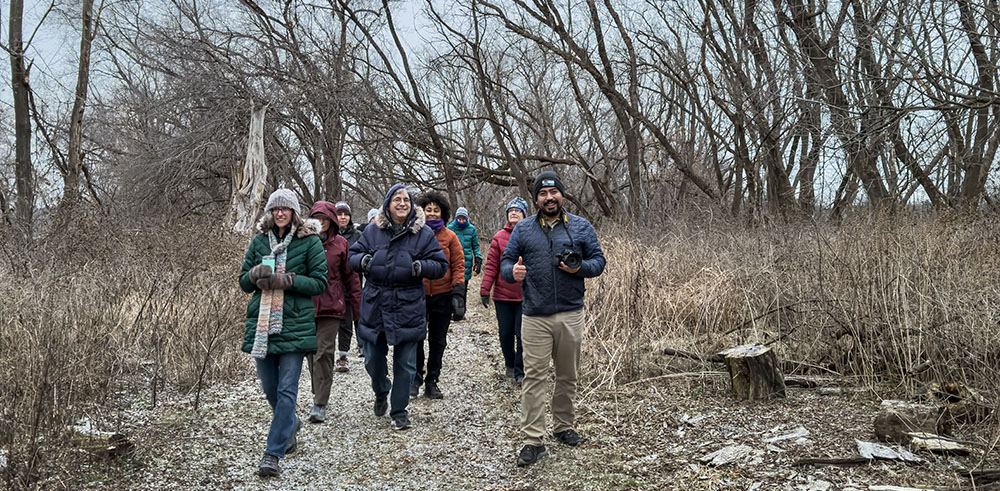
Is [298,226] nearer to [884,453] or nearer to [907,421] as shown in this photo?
[884,453]

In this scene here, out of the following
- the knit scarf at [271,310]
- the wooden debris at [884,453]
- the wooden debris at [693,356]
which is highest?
the knit scarf at [271,310]

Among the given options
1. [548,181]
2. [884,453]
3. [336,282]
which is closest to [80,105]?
[336,282]

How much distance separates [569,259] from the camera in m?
4.44

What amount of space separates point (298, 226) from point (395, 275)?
0.90 m

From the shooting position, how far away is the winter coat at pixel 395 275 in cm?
512

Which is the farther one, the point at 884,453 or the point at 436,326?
the point at 436,326

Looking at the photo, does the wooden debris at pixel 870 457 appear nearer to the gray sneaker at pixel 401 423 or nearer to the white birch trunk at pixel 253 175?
the gray sneaker at pixel 401 423

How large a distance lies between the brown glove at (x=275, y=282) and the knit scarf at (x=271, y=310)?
82 millimetres

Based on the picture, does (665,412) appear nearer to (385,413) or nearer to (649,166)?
(385,413)

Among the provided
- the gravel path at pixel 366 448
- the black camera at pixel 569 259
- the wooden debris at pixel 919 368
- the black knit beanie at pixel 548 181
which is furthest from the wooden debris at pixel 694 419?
the black knit beanie at pixel 548 181

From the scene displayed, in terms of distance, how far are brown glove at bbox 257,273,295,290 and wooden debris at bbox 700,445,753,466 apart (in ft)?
9.22

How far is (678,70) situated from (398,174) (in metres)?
7.97

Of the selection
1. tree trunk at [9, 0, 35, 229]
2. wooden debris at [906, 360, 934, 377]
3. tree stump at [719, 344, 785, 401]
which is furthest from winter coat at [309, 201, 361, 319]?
tree trunk at [9, 0, 35, 229]

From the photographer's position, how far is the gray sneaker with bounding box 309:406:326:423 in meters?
5.50
